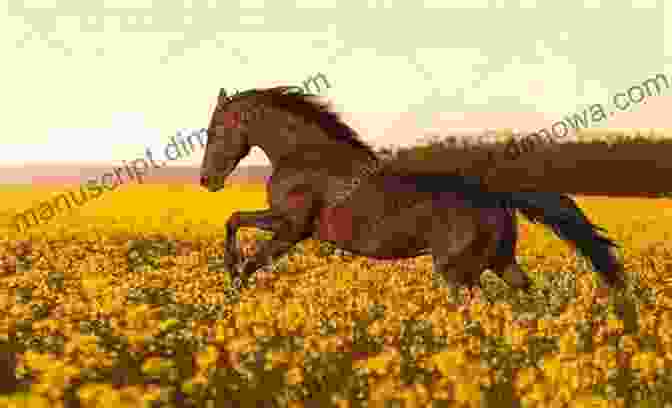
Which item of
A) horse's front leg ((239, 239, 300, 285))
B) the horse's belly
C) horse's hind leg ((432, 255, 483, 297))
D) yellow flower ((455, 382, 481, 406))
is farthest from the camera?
horse's front leg ((239, 239, 300, 285))

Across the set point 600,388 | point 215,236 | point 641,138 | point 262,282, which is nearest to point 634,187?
point 641,138

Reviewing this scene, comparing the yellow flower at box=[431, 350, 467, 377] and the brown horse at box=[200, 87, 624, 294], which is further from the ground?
the brown horse at box=[200, 87, 624, 294]

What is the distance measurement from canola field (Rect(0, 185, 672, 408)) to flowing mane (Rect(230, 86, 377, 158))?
1730mm

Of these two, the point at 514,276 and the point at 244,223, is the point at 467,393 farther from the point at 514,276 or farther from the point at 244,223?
the point at 244,223

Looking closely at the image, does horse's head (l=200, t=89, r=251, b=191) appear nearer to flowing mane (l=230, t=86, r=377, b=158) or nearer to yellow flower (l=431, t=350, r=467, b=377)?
flowing mane (l=230, t=86, r=377, b=158)

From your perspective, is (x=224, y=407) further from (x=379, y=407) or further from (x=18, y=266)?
(x=18, y=266)

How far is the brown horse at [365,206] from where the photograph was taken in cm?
813

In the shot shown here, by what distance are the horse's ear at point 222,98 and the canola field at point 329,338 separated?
220 centimetres

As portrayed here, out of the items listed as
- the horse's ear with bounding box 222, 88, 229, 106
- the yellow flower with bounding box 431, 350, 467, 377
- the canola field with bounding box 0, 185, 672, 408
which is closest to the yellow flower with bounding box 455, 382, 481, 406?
the canola field with bounding box 0, 185, 672, 408

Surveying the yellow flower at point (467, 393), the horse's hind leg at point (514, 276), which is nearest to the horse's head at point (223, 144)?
the horse's hind leg at point (514, 276)

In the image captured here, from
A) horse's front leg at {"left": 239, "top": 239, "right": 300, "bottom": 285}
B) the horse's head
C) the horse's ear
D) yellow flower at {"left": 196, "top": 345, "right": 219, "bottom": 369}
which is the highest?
the horse's ear

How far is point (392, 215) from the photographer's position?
817 cm

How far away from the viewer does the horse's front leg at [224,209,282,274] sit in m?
8.63

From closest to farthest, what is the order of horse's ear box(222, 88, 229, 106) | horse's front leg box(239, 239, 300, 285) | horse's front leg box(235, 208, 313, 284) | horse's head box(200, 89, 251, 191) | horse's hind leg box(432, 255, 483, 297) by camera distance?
horse's hind leg box(432, 255, 483, 297)
horse's front leg box(235, 208, 313, 284)
horse's front leg box(239, 239, 300, 285)
horse's head box(200, 89, 251, 191)
horse's ear box(222, 88, 229, 106)
